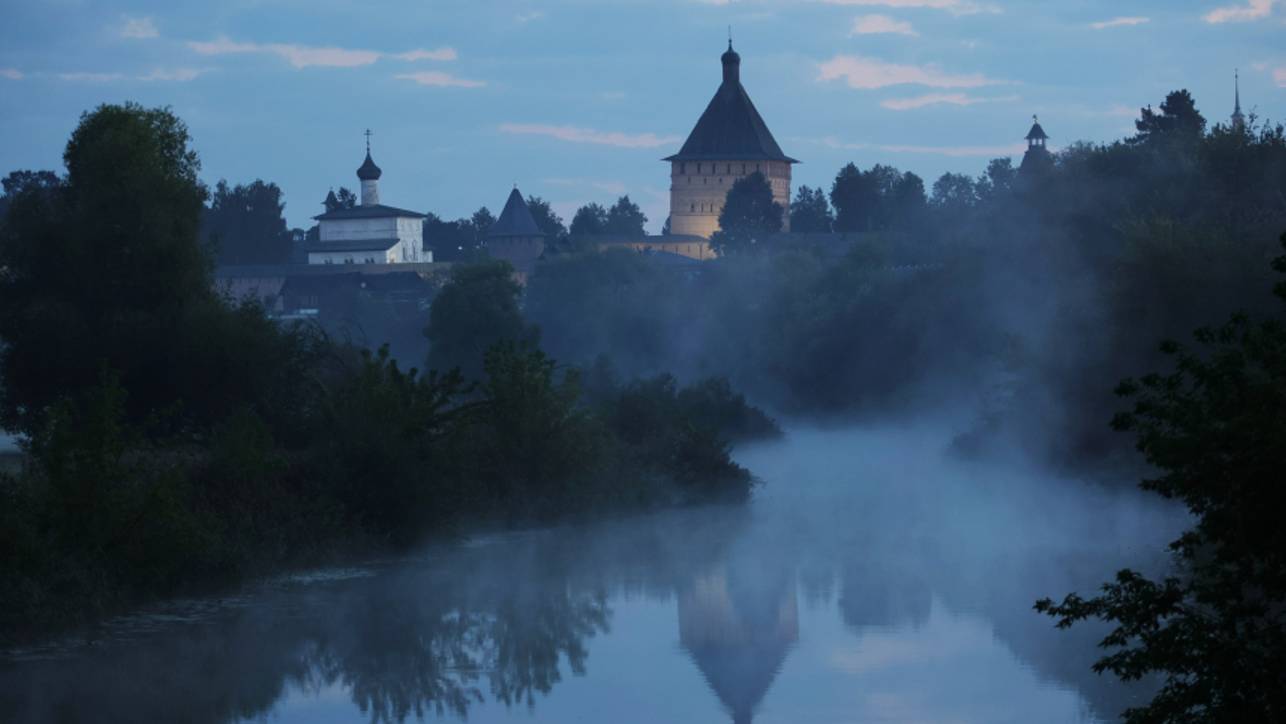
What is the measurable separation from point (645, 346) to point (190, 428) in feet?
124

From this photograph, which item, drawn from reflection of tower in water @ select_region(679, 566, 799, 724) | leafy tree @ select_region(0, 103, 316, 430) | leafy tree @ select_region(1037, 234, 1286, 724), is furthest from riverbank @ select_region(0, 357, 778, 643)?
leafy tree @ select_region(1037, 234, 1286, 724)

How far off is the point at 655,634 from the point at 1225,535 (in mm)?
10396

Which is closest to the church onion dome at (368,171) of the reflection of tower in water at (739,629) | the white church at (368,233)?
the white church at (368,233)

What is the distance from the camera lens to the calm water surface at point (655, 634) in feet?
47.9

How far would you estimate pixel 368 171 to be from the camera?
12625cm

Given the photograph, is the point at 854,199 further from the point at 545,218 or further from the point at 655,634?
the point at 655,634

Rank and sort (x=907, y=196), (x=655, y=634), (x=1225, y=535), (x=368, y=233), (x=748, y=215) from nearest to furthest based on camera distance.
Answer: (x=1225, y=535), (x=655, y=634), (x=748, y=215), (x=907, y=196), (x=368, y=233)

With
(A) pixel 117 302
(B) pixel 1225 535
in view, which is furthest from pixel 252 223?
(B) pixel 1225 535

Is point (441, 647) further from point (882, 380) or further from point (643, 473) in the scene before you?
point (882, 380)

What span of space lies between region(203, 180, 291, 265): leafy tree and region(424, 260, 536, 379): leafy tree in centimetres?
8246

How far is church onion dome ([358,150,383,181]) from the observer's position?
12575 cm

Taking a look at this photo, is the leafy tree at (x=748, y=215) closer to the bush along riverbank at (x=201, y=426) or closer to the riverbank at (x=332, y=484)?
the riverbank at (x=332, y=484)

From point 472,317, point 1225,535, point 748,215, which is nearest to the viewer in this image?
point 1225,535

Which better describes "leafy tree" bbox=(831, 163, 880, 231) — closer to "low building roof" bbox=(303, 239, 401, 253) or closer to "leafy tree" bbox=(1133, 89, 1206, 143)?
"low building roof" bbox=(303, 239, 401, 253)
